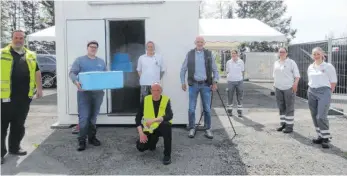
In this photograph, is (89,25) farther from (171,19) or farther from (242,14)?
(242,14)

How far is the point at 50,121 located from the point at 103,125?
1487 mm

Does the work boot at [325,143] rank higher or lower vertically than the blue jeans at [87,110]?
lower

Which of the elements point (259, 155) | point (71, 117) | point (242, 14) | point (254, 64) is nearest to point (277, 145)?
point (259, 155)

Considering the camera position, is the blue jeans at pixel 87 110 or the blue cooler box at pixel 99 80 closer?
the blue cooler box at pixel 99 80

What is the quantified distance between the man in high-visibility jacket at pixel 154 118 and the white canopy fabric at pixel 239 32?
26.9 feet

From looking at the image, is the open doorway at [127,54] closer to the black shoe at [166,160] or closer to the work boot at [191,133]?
the work boot at [191,133]

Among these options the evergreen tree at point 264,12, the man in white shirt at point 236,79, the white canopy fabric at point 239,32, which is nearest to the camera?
the man in white shirt at point 236,79

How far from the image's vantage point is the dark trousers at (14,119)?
4.86m

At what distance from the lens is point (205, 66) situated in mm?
6273

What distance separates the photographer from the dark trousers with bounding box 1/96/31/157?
4.86 meters

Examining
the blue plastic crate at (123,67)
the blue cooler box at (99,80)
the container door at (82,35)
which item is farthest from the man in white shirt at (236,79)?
the blue cooler box at (99,80)

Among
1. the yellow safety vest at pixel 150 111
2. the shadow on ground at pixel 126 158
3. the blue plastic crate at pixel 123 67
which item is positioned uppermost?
the blue plastic crate at pixel 123 67

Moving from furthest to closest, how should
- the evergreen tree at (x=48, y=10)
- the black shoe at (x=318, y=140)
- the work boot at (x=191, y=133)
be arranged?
the evergreen tree at (x=48, y=10) < the work boot at (x=191, y=133) < the black shoe at (x=318, y=140)

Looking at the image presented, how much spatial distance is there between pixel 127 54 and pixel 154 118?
389 centimetres
